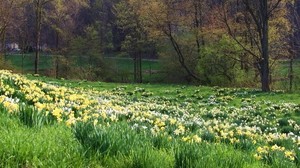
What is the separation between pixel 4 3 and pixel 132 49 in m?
20.9

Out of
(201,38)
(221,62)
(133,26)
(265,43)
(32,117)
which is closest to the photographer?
(32,117)

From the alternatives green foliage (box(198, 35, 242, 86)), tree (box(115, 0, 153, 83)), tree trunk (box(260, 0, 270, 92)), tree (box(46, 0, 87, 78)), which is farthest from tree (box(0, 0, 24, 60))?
tree trunk (box(260, 0, 270, 92))

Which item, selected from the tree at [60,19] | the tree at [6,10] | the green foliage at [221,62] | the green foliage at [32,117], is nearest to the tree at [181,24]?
the green foliage at [221,62]

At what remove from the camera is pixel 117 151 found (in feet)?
13.2

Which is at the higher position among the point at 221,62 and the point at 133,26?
the point at 133,26

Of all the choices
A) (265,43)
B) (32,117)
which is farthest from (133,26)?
(32,117)

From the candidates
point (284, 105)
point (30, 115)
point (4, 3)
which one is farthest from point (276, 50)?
point (30, 115)

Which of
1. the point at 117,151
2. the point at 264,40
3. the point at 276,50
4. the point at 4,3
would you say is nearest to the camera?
the point at 117,151

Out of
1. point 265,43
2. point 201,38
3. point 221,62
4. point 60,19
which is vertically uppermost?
point 60,19

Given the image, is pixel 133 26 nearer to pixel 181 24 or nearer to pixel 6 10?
pixel 181 24

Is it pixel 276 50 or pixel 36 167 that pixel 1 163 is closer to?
pixel 36 167

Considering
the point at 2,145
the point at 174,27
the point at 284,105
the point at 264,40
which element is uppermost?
→ the point at 174,27

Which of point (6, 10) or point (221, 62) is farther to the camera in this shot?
point (6, 10)

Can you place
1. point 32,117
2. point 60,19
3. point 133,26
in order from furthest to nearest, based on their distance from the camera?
1. point 60,19
2. point 133,26
3. point 32,117
